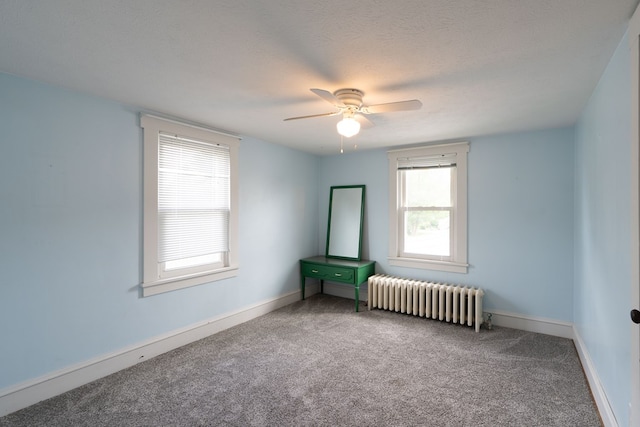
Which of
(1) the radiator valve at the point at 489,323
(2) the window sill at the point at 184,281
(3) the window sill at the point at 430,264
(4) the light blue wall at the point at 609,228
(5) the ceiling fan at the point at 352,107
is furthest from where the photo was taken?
(3) the window sill at the point at 430,264

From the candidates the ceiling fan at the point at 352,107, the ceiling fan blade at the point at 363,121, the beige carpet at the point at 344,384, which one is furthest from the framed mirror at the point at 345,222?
the ceiling fan at the point at 352,107

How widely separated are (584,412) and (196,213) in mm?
3788

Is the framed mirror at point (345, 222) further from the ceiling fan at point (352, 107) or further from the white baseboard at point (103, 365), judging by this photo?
the ceiling fan at point (352, 107)

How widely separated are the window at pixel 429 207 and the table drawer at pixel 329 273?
0.72 metres

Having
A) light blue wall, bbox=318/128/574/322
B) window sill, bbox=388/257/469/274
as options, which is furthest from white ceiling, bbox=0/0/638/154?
window sill, bbox=388/257/469/274

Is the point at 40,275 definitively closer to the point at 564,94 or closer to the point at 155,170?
the point at 155,170

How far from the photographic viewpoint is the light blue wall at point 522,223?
11.8 feet

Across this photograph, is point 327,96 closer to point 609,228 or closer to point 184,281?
point 609,228

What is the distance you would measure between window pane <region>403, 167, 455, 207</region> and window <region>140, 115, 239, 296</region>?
97.7 inches

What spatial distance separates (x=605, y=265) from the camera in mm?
2197

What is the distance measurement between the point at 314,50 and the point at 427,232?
10.8 feet

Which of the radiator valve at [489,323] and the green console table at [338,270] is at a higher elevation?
the green console table at [338,270]

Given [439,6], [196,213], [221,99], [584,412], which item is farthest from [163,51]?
[584,412]

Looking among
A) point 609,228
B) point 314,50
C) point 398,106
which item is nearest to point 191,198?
point 314,50
